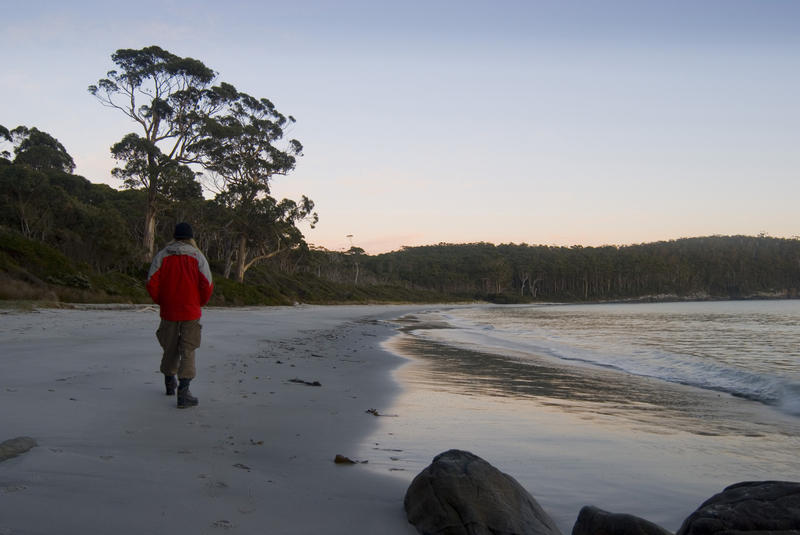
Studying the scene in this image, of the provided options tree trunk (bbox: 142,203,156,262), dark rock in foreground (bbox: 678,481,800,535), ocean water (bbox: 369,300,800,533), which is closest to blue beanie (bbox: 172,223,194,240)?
ocean water (bbox: 369,300,800,533)

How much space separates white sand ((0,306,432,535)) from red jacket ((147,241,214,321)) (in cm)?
77

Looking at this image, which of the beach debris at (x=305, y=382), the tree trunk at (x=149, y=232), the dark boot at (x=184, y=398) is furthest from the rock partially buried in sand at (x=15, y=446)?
the tree trunk at (x=149, y=232)

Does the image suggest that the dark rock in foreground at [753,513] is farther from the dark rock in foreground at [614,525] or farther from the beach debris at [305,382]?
the beach debris at [305,382]

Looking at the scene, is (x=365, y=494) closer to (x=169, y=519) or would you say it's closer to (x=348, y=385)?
(x=169, y=519)

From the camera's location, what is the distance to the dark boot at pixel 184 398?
4404 millimetres

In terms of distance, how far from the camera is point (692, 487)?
10.4 ft

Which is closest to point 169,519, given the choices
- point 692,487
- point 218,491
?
point 218,491

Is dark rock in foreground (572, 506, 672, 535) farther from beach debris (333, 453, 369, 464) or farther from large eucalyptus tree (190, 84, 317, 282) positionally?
large eucalyptus tree (190, 84, 317, 282)

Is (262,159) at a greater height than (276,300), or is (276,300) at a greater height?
(262,159)

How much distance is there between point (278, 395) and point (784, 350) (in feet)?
41.5

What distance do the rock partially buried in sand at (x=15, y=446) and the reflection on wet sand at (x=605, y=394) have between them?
4521mm

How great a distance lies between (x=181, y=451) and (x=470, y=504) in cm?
180

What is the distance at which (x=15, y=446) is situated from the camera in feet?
9.03

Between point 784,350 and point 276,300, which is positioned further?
point 276,300
